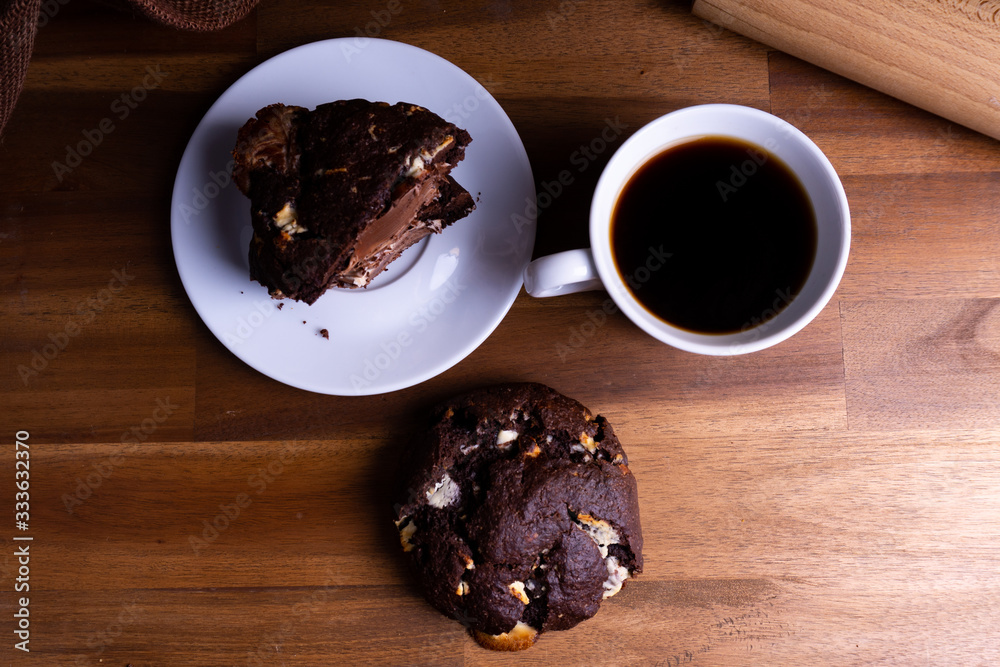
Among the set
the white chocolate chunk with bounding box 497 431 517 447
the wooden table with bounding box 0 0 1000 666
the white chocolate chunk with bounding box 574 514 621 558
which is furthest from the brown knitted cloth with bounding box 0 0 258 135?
the white chocolate chunk with bounding box 574 514 621 558

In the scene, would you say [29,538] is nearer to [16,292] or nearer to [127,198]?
[16,292]

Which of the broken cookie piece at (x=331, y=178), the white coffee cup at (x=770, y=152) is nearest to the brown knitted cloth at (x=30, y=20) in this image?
the broken cookie piece at (x=331, y=178)

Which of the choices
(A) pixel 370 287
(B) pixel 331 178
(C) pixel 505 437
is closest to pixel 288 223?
(B) pixel 331 178

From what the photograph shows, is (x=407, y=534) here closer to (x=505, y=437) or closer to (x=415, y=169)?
(x=505, y=437)

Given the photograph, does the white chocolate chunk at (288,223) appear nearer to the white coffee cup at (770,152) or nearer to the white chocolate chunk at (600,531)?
the white coffee cup at (770,152)

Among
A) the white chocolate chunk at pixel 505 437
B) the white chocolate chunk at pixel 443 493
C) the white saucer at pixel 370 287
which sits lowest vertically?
the white chocolate chunk at pixel 443 493

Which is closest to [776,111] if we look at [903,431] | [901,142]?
[901,142]
